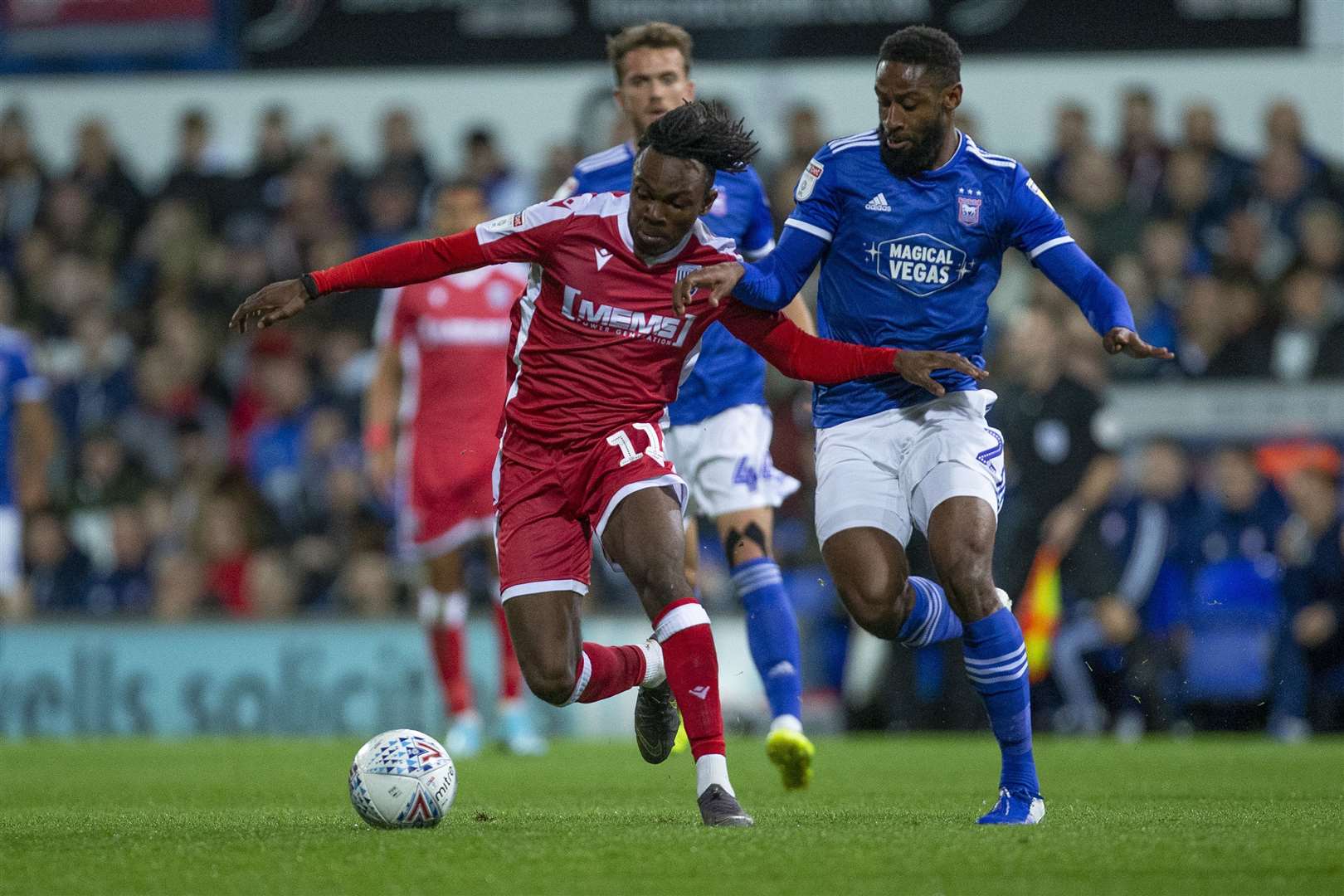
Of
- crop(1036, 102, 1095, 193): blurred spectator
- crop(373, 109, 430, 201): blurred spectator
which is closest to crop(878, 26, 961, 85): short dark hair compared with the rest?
crop(1036, 102, 1095, 193): blurred spectator

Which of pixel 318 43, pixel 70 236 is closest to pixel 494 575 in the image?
pixel 318 43

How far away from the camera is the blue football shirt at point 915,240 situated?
19.5ft

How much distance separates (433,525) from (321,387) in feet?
15.2

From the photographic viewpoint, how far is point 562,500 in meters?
5.96

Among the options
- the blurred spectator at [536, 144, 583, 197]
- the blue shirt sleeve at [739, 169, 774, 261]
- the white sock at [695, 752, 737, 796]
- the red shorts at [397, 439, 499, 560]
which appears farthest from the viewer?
the blurred spectator at [536, 144, 583, 197]

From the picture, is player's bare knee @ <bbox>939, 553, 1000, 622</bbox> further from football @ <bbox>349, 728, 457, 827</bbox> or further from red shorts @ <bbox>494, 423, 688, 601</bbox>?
football @ <bbox>349, 728, 457, 827</bbox>

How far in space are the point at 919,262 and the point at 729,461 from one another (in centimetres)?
175

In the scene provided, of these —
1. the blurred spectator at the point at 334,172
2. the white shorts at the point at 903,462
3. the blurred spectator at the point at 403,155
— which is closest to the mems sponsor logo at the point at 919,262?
the white shorts at the point at 903,462

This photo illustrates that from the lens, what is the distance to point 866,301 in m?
6.10

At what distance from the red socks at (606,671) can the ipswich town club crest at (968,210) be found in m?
1.68

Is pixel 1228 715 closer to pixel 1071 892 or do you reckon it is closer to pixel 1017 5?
pixel 1017 5

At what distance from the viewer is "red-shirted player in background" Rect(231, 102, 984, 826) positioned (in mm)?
5645

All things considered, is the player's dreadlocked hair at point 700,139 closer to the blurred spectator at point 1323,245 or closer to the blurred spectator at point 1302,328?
the blurred spectator at point 1302,328

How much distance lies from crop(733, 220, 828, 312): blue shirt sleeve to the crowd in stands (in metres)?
5.07
